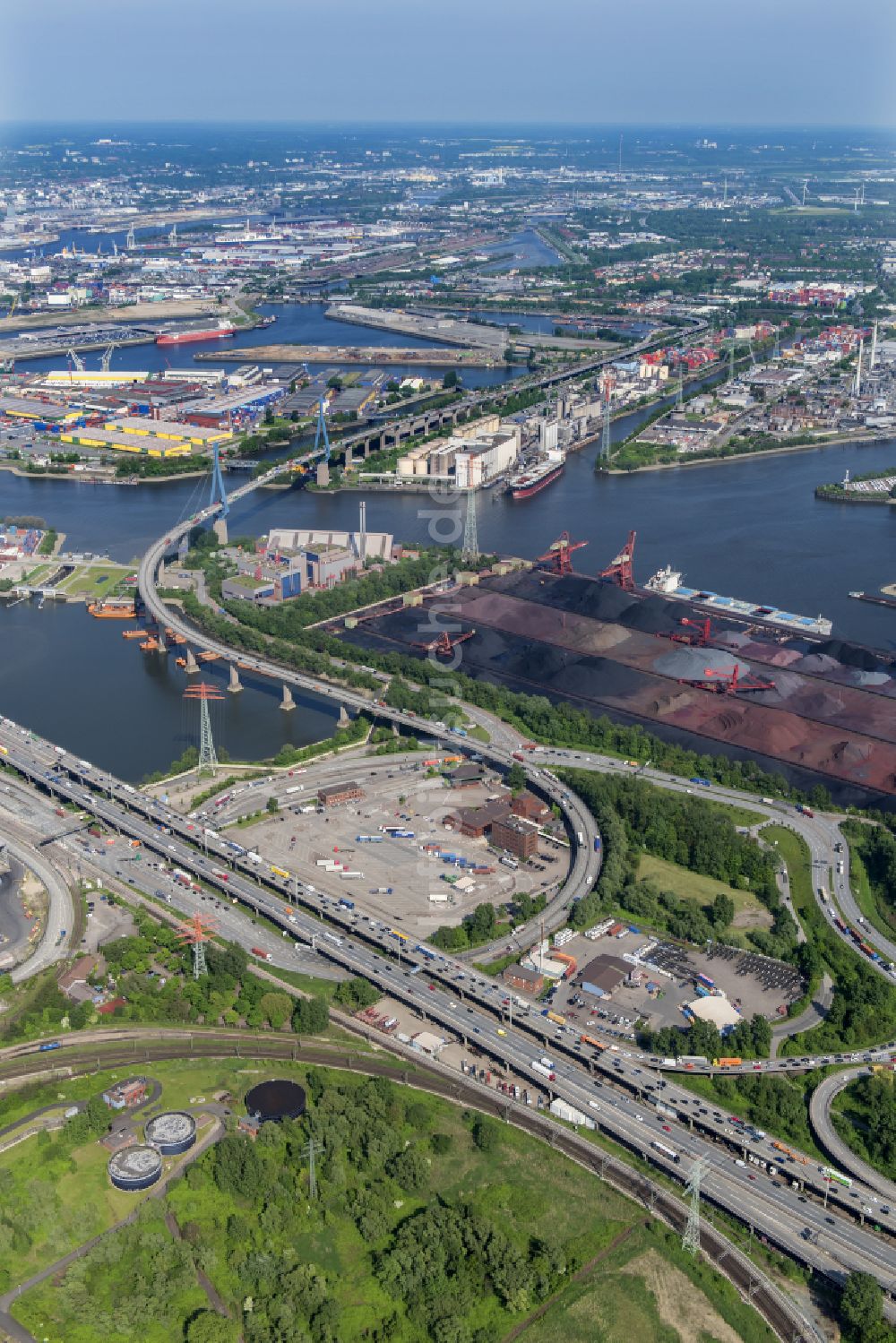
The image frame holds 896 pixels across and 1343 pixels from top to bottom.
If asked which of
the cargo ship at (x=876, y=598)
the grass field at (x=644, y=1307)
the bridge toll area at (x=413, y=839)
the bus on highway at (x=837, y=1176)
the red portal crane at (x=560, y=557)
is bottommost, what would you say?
the grass field at (x=644, y=1307)

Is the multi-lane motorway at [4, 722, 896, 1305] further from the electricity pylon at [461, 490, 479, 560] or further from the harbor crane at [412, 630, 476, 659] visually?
the electricity pylon at [461, 490, 479, 560]

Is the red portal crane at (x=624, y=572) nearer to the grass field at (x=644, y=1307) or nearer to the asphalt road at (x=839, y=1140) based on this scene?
Result: the asphalt road at (x=839, y=1140)

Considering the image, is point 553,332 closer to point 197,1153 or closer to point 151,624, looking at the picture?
point 151,624

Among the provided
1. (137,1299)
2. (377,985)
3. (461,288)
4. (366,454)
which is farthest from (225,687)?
(461,288)

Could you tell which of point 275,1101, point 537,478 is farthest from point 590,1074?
point 537,478

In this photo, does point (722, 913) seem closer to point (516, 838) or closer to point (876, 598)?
point (516, 838)

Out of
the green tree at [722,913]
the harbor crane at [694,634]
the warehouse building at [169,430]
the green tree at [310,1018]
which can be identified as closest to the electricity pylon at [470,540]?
the harbor crane at [694,634]
